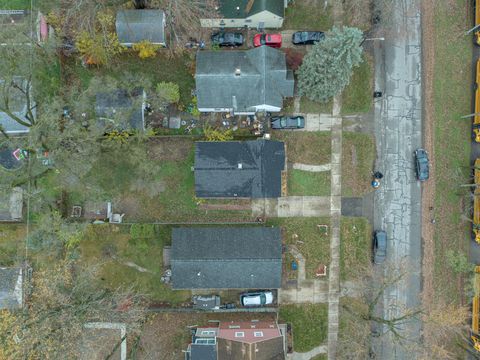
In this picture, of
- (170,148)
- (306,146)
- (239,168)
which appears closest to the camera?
(239,168)

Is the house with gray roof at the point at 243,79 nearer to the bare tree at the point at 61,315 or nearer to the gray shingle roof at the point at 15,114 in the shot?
the gray shingle roof at the point at 15,114

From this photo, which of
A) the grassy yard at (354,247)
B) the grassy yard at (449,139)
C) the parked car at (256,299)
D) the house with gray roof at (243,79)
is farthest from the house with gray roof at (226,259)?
the grassy yard at (449,139)

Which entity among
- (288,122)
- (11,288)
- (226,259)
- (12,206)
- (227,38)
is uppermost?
(227,38)

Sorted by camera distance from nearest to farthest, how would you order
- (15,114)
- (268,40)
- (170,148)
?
(15,114) → (268,40) → (170,148)

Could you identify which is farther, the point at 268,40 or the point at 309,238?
the point at 309,238

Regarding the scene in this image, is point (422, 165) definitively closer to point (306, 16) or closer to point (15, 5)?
point (306, 16)

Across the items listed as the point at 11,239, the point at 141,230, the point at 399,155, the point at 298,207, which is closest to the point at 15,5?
the point at 11,239

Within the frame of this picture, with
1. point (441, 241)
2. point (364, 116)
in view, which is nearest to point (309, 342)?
point (441, 241)

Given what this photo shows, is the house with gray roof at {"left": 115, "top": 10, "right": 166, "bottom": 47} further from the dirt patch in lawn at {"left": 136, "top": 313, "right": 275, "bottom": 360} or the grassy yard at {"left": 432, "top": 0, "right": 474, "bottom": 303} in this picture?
the grassy yard at {"left": 432, "top": 0, "right": 474, "bottom": 303}
